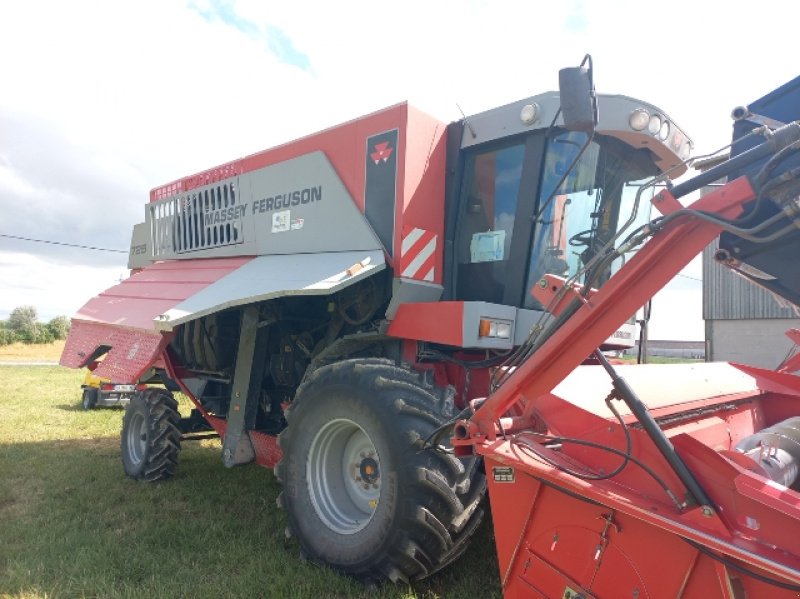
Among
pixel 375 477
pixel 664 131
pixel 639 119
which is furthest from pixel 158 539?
pixel 664 131

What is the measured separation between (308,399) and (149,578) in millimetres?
1234

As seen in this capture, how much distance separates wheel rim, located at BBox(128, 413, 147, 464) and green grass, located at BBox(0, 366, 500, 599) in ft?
0.75

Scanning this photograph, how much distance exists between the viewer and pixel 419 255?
3.89m

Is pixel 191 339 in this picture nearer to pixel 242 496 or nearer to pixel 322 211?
pixel 242 496

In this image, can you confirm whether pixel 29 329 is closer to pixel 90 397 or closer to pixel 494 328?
pixel 90 397

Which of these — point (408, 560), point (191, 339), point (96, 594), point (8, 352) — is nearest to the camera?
point (408, 560)

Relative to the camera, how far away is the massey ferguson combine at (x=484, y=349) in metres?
2.04

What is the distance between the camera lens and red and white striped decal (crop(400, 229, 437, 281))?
3.81m

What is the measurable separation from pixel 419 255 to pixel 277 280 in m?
1.00

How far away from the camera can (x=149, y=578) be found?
3.13 meters

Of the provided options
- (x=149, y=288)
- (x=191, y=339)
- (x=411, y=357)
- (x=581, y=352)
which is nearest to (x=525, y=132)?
(x=411, y=357)

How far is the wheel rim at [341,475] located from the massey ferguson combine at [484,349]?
0.04 feet

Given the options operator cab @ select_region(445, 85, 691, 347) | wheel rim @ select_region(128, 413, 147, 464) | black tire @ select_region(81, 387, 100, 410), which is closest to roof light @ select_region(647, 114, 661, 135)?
operator cab @ select_region(445, 85, 691, 347)

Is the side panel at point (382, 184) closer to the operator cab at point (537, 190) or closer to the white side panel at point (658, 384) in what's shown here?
the operator cab at point (537, 190)
